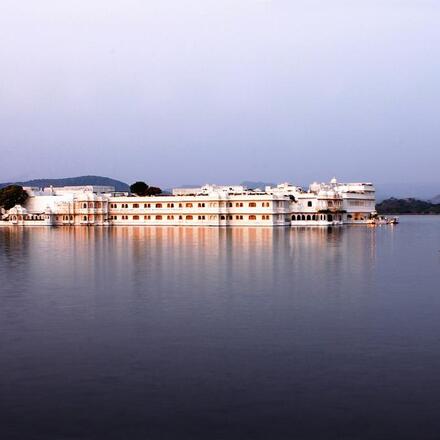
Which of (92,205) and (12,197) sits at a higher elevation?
(12,197)

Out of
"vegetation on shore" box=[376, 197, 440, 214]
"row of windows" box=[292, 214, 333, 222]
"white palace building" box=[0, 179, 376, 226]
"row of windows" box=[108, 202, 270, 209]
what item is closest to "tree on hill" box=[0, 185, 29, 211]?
"white palace building" box=[0, 179, 376, 226]

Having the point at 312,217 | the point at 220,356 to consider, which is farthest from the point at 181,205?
the point at 220,356

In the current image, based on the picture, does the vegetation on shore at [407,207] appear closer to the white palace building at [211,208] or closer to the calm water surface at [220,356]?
the white palace building at [211,208]

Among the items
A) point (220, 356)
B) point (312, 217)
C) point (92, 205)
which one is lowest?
point (220, 356)

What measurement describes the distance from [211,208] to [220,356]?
212 feet

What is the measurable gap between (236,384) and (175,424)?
192 centimetres

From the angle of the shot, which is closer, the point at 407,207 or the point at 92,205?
the point at 92,205

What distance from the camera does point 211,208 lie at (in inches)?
3081

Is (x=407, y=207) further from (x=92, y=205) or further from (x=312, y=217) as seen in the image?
(x=92, y=205)

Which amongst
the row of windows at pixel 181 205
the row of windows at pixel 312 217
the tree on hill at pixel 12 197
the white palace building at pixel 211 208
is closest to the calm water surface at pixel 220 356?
the row of windows at pixel 181 205

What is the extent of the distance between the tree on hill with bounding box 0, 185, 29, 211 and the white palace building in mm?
1023

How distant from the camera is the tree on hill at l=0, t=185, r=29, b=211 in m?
89.4

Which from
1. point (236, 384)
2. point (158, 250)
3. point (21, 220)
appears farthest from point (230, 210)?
point (236, 384)

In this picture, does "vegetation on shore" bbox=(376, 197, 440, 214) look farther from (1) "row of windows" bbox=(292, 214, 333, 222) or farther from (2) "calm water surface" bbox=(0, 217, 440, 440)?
(2) "calm water surface" bbox=(0, 217, 440, 440)
